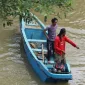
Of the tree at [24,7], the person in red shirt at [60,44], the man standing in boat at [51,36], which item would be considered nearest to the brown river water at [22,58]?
the man standing in boat at [51,36]

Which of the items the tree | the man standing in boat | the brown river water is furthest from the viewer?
the brown river water

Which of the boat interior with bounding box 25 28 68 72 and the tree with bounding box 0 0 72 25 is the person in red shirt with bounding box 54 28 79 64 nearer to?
the boat interior with bounding box 25 28 68 72

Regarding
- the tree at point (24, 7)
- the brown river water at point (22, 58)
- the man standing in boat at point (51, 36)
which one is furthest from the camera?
the brown river water at point (22, 58)

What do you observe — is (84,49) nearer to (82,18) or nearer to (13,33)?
(13,33)

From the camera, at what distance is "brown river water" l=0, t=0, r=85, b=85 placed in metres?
9.92

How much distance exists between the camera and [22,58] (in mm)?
11586

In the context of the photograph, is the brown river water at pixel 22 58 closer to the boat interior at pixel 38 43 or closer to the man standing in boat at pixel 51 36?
the boat interior at pixel 38 43

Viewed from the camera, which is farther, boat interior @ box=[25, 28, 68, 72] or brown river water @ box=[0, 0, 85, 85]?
brown river water @ box=[0, 0, 85, 85]

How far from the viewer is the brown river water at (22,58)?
992 cm

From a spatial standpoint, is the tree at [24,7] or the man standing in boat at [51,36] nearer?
the tree at [24,7]

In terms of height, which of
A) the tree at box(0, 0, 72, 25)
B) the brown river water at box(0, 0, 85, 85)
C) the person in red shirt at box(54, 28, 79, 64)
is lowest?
the brown river water at box(0, 0, 85, 85)

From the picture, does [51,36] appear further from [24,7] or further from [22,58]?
[24,7]

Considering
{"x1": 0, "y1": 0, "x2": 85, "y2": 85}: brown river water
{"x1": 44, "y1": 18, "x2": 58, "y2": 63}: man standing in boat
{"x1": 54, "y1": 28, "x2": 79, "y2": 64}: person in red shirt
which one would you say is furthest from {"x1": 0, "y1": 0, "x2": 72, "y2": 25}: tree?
{"x1": 0, "y1": 0, "x2": 85, "y2": 85}: brown river water

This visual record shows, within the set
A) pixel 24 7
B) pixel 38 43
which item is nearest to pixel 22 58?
pixel 38 43
